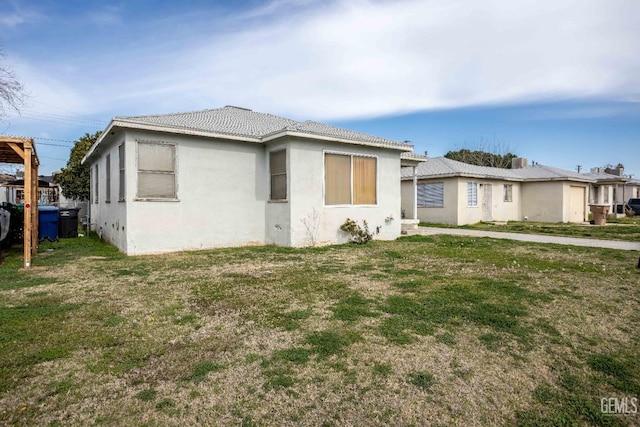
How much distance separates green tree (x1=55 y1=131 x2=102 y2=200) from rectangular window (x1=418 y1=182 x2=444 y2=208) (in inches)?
717

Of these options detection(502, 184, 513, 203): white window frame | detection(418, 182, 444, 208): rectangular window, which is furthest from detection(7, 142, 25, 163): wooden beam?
detection(502, 184, 513, 203): white window frame

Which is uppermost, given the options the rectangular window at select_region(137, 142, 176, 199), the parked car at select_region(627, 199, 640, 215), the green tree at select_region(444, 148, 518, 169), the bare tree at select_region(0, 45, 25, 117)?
the green tree at select_region(444, 148, 518, 169)

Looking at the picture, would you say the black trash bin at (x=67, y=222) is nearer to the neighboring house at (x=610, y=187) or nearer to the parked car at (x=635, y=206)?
the neighboring house at (x=610, y=187)

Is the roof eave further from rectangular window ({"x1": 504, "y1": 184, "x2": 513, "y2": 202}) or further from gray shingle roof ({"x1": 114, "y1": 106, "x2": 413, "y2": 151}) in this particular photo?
rectangular window ({"x1": 504, "y1": 184, "x2": 513, "y2": 202})

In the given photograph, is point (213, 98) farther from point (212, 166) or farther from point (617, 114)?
point (617, 114)

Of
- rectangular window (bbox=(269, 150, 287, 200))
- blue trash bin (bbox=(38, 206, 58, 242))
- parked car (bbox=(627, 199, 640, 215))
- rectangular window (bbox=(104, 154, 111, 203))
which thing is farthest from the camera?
parked car (bbox=(627, 199, 640, 215))

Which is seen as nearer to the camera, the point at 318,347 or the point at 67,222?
the point at 318,347

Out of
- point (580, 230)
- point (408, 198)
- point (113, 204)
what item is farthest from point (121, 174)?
point (580, 230)

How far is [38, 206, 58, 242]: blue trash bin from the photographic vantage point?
439 inches

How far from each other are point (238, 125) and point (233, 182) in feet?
6.40

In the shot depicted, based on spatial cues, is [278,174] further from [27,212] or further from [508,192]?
[508,192]

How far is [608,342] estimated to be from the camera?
11.3 feet

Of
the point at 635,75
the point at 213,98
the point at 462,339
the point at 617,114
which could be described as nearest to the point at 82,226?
the point at 213,98

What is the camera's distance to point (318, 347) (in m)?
3.30
